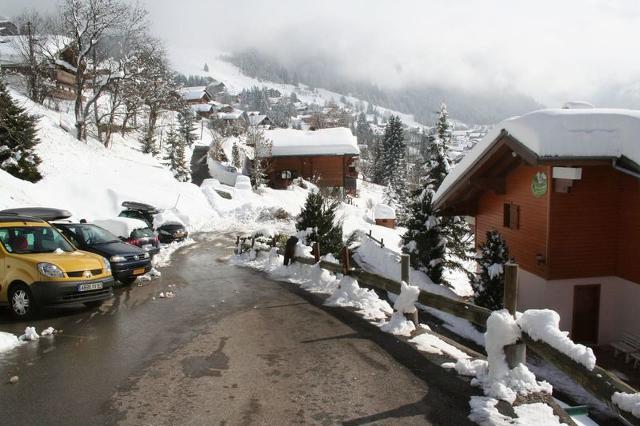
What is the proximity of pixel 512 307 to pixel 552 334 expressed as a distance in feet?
2.60

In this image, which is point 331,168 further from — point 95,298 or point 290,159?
point 95,298

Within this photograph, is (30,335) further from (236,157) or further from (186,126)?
(186,126)

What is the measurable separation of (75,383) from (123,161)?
33114mm

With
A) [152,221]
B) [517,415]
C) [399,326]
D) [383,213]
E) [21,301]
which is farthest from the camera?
[383,213]

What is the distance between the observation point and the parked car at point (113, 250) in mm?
12625

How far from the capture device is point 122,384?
20.2 feet

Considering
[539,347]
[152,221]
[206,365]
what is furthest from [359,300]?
[152,221]

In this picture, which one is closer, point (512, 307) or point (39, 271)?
point (512, 307)

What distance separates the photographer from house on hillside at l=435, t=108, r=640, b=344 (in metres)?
11.5

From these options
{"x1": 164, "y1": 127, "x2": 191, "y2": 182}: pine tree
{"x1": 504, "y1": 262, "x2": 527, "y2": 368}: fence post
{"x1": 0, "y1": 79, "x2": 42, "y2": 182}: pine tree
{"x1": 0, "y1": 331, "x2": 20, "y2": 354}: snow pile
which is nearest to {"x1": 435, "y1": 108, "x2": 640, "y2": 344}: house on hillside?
{"x1": 504, "y1": 262, "x2": 527, "y2": 368}: fence post

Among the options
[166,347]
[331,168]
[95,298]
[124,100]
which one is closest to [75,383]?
[166,347]

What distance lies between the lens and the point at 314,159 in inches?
2010

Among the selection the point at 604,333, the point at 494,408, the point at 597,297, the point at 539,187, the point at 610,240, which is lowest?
the point at 604,333

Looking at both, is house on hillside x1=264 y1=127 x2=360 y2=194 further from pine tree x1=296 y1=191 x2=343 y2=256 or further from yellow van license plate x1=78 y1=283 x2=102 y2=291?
yellow van license plate x1=78 y1=283 x2=102 y2=291
